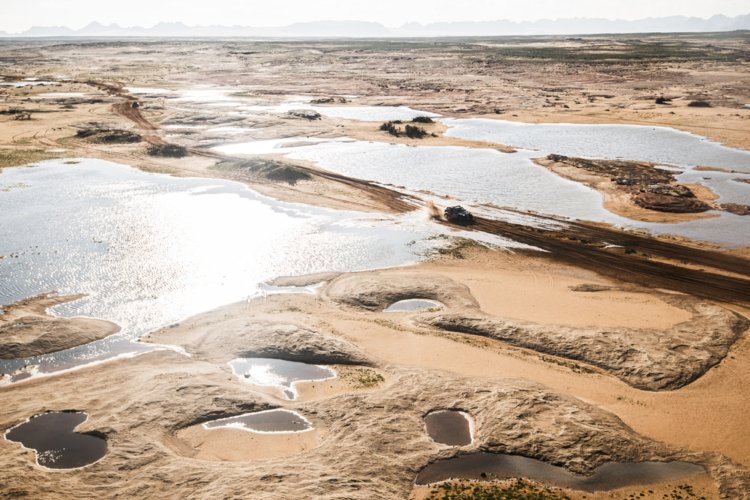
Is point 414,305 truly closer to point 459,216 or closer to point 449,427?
point 449,427

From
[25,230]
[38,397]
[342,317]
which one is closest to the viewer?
[38,397]

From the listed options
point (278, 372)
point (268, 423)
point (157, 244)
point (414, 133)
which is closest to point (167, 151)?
point (157, 244)

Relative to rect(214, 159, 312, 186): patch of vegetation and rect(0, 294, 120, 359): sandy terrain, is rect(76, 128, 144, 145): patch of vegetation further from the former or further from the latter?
rect(0, 294, 120, 359): sandy terrain

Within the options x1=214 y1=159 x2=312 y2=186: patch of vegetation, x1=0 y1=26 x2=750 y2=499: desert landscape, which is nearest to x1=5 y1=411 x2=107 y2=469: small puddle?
x1=0 y1=26 x2=750 y2=499: desert landscape

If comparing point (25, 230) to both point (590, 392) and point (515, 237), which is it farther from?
point (590, 392)

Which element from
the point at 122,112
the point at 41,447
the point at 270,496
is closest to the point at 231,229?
the point at 41,447

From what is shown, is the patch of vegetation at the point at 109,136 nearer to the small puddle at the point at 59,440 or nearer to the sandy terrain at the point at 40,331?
the sandy terrain at the point at 40,331
